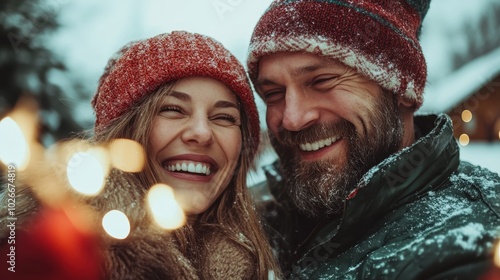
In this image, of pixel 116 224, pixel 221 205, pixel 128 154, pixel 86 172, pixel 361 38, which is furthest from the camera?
pixel 221 205

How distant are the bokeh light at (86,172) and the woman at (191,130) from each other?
0.40 feet

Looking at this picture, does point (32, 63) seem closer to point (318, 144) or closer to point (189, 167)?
point (189, 167)

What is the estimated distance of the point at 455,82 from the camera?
1316cm

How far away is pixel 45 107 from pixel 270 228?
16.1 feet

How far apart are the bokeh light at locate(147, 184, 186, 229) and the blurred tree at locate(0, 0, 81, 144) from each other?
163 inches

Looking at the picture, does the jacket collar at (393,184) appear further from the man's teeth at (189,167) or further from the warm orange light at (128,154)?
the warm orange light at (128,154)

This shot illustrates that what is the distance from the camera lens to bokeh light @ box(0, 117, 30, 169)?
1987 mm

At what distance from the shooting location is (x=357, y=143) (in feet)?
8.31

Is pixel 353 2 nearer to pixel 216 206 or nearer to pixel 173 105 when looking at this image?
pixel 173 105

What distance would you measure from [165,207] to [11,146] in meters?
0.77

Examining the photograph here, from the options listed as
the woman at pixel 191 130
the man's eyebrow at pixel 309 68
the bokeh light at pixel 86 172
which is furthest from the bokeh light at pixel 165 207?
the man's eyebrow at pixel 309 68

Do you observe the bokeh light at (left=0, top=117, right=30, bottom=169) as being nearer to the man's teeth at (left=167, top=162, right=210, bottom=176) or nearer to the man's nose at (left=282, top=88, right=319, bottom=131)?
A: the man's teeth at (left=167, top=162, right=210, bottom=176)

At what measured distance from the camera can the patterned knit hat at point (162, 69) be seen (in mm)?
2354

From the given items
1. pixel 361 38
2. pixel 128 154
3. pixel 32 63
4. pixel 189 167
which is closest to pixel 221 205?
pixel 189 167
